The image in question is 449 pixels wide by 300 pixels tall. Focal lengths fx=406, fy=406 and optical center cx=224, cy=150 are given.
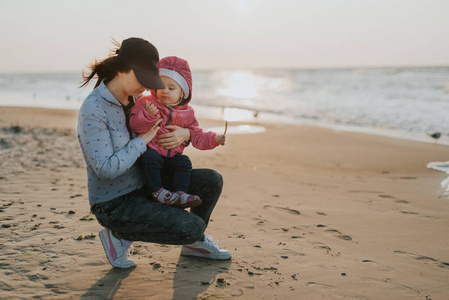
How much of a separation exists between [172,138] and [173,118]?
234mm

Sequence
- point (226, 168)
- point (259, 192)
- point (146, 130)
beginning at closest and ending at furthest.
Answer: point (146, 130), point (259, 192), point (226, 168)

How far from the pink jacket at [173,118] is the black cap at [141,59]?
28 cm

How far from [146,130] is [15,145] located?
20.6ft

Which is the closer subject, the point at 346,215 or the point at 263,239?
the point at 263,239

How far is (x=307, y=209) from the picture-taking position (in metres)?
5.44

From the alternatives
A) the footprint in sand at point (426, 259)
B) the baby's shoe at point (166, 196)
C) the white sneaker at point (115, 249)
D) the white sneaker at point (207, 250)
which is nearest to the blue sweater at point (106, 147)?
the baby's shoe at point (166, 196)

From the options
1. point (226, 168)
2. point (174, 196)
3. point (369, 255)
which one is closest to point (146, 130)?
point (174, 196)

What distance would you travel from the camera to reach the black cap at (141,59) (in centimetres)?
293

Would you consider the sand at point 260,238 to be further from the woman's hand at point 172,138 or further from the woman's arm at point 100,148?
the woman's hand at point 172,138

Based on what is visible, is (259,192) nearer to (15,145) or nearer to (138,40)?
(138,40)

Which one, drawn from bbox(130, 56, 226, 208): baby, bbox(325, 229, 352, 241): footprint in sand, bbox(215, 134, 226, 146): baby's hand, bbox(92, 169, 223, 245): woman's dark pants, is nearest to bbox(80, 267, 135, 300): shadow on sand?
bbox(92, 169, 223, 245): woman's dark pants

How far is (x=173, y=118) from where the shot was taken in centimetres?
347

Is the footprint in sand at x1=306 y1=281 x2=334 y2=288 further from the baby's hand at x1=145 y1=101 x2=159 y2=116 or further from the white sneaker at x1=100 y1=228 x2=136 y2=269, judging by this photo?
the baby's hand at x1=145 y1=101 x2=159 y2=116

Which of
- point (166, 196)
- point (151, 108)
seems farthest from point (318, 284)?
point (151, 108)
